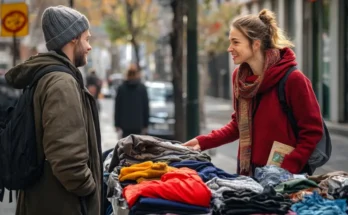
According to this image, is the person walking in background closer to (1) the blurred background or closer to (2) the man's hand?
(1) the blurred background

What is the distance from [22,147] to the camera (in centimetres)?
426

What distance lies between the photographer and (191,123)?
13336 mm

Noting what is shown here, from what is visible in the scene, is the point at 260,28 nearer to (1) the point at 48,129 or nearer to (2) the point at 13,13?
(1) the point at 48,129

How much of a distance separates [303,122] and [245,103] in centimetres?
40

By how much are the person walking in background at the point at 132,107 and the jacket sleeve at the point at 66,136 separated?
9369 millimetres

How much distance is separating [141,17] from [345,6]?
21.5 m

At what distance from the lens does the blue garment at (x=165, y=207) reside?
13.1 ft

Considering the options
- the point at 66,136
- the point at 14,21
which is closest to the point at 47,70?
the point at 66,136

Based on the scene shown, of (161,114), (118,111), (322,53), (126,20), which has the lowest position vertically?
(161,114)

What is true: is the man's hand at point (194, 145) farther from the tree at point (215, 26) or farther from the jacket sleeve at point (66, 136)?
the tree at point (215, 26)

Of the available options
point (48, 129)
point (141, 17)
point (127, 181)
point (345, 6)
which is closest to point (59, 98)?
point (48, 129)

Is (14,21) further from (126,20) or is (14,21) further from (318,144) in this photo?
(126,20)

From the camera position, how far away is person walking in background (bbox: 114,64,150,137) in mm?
13664

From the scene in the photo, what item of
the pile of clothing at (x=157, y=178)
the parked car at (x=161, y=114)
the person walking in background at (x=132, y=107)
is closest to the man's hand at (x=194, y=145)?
the pile of clothing at (x=157, y=178)
